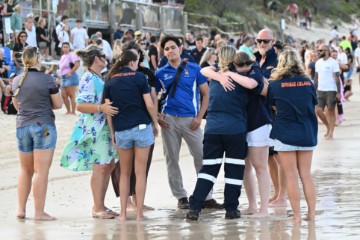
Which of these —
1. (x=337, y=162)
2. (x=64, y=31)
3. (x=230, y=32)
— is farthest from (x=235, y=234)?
(x=230, y=32)

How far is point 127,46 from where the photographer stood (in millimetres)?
11172

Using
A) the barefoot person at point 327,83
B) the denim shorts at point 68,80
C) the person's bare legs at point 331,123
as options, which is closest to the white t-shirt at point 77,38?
the denim shorts at point 68,80

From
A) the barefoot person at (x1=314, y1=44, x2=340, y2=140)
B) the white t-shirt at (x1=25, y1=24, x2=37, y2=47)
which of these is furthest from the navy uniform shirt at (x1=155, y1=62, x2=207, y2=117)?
the white t-shirt at (x1=25, y1=24, x2=37, y2=47)

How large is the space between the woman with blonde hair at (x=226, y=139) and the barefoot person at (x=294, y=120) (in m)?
0.35

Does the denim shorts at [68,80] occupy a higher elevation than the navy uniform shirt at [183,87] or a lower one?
lower

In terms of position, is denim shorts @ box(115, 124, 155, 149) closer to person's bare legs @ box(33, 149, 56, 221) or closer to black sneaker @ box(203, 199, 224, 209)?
person's bare legs @ box(33, 149, 56, 221)

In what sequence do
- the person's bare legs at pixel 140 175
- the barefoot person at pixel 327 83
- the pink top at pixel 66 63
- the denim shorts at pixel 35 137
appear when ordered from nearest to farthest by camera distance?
→ 1. the person's bare legs at pixel 140 175
2. the denim shorts at pixel 35 137
3. the barefoot person at pixel 327 83
4. the pink top at pixel 66 63

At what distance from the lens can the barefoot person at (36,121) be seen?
35.8 feet

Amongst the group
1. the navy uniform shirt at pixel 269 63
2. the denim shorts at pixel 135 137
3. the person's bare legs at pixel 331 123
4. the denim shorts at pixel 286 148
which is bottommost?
the person's bare legs at pixel 331 123

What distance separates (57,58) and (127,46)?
17709mm

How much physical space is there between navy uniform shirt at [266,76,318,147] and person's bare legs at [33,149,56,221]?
2.39 m

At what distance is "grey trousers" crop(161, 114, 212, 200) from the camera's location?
454 inches

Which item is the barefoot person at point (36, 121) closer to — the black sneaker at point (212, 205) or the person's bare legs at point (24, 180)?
the person's bare legs at point (24, 180)

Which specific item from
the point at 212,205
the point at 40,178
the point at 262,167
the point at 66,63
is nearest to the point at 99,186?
the point at 40,178
